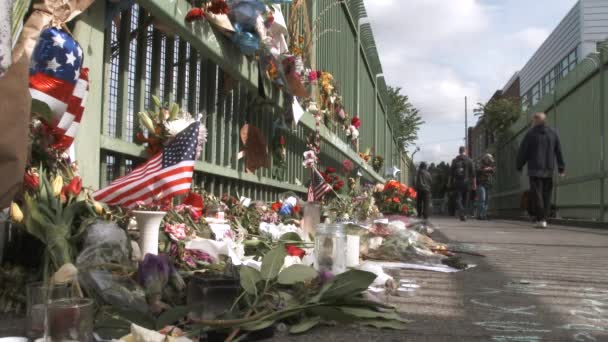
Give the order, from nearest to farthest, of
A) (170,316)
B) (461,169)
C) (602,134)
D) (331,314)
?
(170,316), (331,314), (602,134), (461,169)

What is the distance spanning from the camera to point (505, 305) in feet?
7.45

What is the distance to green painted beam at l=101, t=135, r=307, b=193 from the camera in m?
2.84

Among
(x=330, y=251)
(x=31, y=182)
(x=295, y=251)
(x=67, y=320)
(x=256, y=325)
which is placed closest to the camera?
(x=67, y=320)

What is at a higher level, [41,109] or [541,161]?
[541,161]

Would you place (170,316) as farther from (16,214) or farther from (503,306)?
(503,306)

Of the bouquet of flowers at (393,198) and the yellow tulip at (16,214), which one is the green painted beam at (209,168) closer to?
the yellow tulip at (16,214)

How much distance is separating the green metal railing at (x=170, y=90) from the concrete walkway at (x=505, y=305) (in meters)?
1.54

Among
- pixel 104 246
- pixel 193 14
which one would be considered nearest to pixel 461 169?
pixel 193 14

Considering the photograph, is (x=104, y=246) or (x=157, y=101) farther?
(x=157, y=101)

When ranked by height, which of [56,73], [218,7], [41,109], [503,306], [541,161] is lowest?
[503,306]

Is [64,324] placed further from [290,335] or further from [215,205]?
[215,205]

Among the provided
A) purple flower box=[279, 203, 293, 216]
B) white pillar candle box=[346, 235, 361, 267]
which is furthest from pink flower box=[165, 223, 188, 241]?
purple flower box=[279, 203, 293, 216]

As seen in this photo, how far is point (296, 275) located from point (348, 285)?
0.19 meters

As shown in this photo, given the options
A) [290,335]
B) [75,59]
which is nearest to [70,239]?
[75,59]
